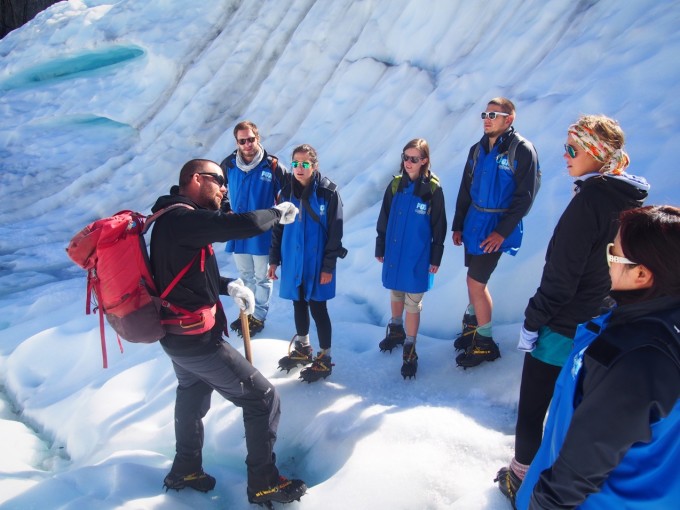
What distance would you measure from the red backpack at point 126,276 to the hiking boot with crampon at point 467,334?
2.03m

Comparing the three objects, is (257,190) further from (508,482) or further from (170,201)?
(508,482)

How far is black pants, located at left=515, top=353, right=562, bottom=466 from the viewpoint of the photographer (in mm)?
2107

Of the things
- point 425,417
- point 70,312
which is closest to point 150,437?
point 425,417

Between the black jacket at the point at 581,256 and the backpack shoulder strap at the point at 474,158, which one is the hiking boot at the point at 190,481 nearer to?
the black jacket at the point at 581,256

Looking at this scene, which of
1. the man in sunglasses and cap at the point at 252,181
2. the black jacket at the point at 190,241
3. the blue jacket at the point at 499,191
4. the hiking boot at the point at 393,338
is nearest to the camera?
the black jacket at the point at 190,241

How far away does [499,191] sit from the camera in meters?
3.12

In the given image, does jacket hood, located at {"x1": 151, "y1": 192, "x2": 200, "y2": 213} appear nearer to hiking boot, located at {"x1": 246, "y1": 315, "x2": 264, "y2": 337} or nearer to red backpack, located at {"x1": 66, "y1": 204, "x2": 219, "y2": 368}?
red backpack, located at {"x1": 66, "y1": 204, "x2": 219, "y2": 368}

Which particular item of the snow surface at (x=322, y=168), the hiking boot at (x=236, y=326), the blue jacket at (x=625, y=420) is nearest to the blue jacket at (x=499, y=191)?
the snow surface at (x=322, y=168)

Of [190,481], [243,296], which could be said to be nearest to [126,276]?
[243,296]

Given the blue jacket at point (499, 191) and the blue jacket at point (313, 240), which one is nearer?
the blue jacket at point (499, 191)

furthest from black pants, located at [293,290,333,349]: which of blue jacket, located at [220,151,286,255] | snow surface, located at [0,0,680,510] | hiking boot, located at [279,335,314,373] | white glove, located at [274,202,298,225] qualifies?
white glove, located at [274,202,298,225]

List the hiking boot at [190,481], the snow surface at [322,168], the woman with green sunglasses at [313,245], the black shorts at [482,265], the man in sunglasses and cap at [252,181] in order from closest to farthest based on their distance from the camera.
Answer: the hiking boot at [190,481] < the snow surface at [322,168] < the black shorts at [482,265] < the woman with green sunglasses at [313,245] < the man in sunglasses and cap at [252,181]

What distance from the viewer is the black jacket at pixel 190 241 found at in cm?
219

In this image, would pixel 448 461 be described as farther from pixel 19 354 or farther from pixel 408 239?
pixel 19 354
